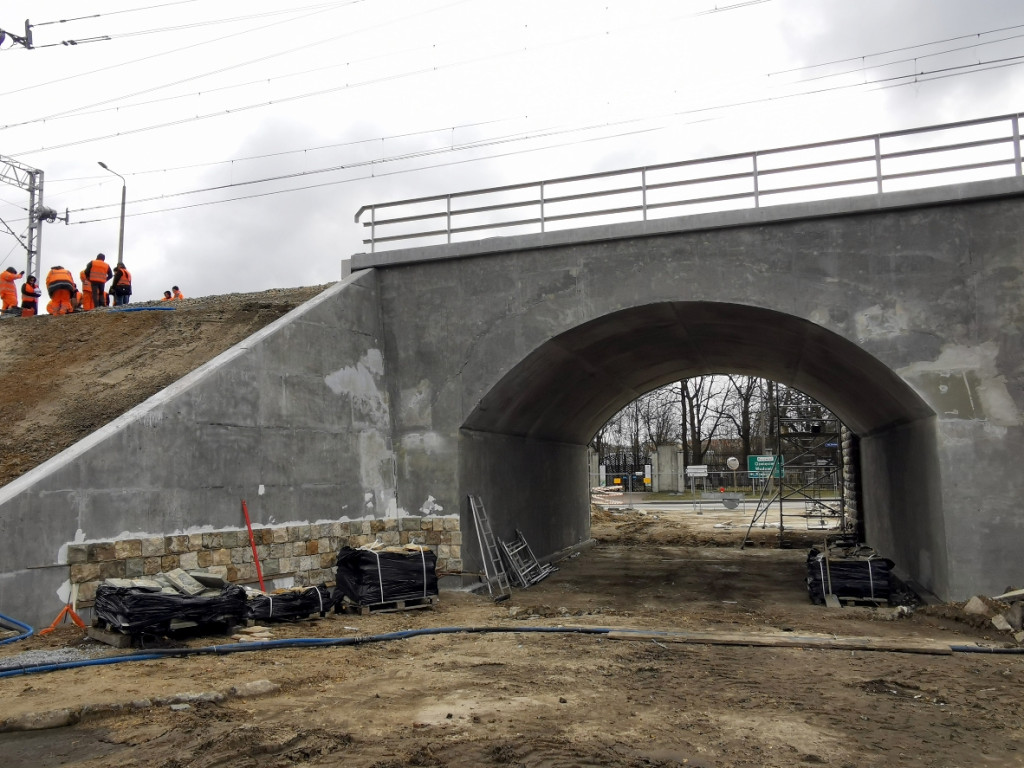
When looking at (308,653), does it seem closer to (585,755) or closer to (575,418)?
(585,755)

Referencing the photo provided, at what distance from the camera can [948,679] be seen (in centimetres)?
733

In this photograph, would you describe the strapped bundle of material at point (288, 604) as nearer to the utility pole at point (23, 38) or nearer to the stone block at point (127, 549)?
the stone block at point (127, 549)

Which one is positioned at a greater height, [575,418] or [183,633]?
[575,418]

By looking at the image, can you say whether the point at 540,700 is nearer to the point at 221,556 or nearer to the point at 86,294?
the point at 221,556

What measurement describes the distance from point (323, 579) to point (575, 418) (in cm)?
883

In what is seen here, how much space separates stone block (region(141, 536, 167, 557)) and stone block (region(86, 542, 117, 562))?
0.42m

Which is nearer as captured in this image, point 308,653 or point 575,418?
point 308,653

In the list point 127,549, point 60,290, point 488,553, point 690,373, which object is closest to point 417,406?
point 488,553

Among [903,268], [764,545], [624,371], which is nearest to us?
[903,268]

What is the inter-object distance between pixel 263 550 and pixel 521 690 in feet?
18.4

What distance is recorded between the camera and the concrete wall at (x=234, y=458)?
28.1 ft

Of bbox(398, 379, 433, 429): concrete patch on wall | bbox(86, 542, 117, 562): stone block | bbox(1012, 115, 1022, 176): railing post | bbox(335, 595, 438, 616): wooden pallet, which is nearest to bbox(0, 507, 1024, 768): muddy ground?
bbox(335, 595, 438, 616): wooden pallet

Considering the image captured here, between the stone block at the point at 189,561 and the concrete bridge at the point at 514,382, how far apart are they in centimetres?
4

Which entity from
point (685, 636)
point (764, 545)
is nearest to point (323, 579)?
point (685, 636)
